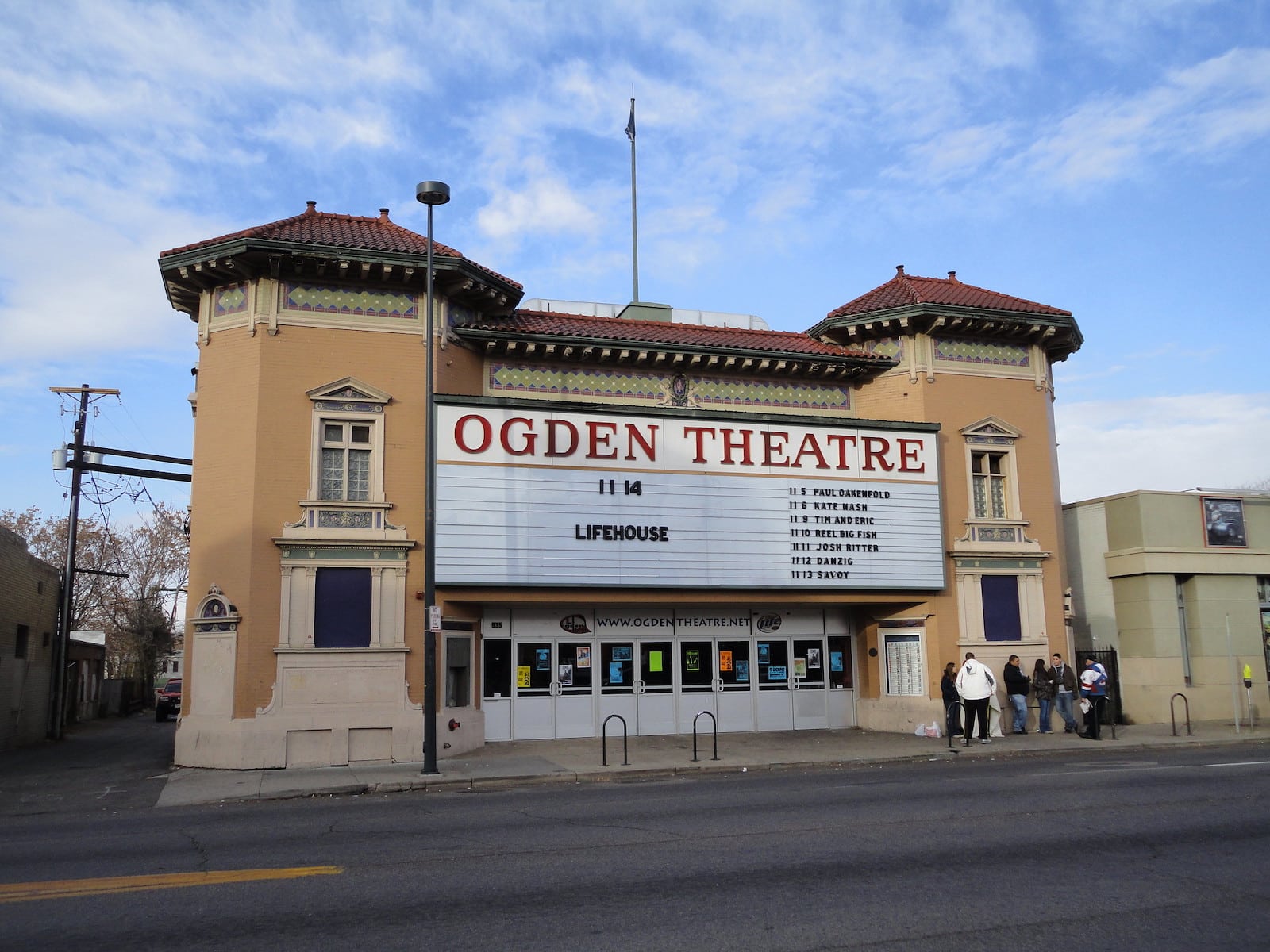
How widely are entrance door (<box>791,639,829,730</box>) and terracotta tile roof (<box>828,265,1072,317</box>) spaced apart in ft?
25.0

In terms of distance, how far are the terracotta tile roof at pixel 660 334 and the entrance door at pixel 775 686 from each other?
6576 mm

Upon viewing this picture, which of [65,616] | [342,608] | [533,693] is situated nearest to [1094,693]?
[533,693]

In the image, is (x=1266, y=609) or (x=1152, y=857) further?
(x=1266, y=609)

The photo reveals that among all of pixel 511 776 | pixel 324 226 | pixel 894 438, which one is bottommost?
pixel 511 776

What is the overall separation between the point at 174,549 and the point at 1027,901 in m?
58.9

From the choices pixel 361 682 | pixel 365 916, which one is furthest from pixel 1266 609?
pixel 365 916

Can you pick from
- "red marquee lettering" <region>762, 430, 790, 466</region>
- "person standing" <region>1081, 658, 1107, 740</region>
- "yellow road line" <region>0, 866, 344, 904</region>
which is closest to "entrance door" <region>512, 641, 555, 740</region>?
"red marquee lettering" <region>762, 430, 790, 466</region>

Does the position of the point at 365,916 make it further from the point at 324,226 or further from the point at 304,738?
the point at 324,226

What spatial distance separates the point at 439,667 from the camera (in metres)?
19.6

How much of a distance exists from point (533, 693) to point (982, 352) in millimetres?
12741

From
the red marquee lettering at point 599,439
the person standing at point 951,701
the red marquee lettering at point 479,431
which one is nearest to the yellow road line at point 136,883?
the red marquee lettering at point 479,431

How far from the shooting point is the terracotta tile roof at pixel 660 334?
21859mm

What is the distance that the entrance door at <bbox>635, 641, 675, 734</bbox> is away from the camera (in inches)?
878

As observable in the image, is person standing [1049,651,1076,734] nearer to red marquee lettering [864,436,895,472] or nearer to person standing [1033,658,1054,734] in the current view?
person standing [1033,658,1054,734]
